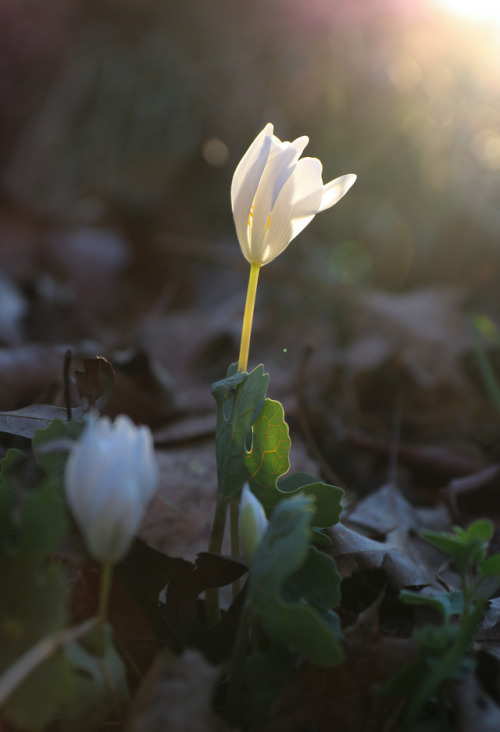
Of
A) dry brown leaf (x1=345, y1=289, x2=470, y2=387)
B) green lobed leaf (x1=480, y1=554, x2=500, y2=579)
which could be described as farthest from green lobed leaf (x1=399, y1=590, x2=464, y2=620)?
dry brown leaf (x1=345, y1=289, x2=470, y2=387)

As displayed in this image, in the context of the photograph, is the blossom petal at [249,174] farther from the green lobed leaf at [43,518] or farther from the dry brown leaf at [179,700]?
the dry brown leaf at [179,700]

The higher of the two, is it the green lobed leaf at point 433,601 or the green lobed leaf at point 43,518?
the green lobed leaf at point 43,518

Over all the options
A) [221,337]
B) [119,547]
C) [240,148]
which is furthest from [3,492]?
[240,148]

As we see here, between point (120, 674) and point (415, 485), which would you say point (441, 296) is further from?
point (120, 674)

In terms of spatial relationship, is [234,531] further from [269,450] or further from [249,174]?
[249,174]

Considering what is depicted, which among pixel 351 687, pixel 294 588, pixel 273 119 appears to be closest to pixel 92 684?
pixel 294 588

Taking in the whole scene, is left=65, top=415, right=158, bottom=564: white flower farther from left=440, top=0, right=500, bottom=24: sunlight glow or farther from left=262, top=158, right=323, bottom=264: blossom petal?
left=440, top=0, right=500, bottom=24: sunlight glow

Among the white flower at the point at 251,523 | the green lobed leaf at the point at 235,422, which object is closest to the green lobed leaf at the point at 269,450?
the green lobed leaf at the point at 235,422
